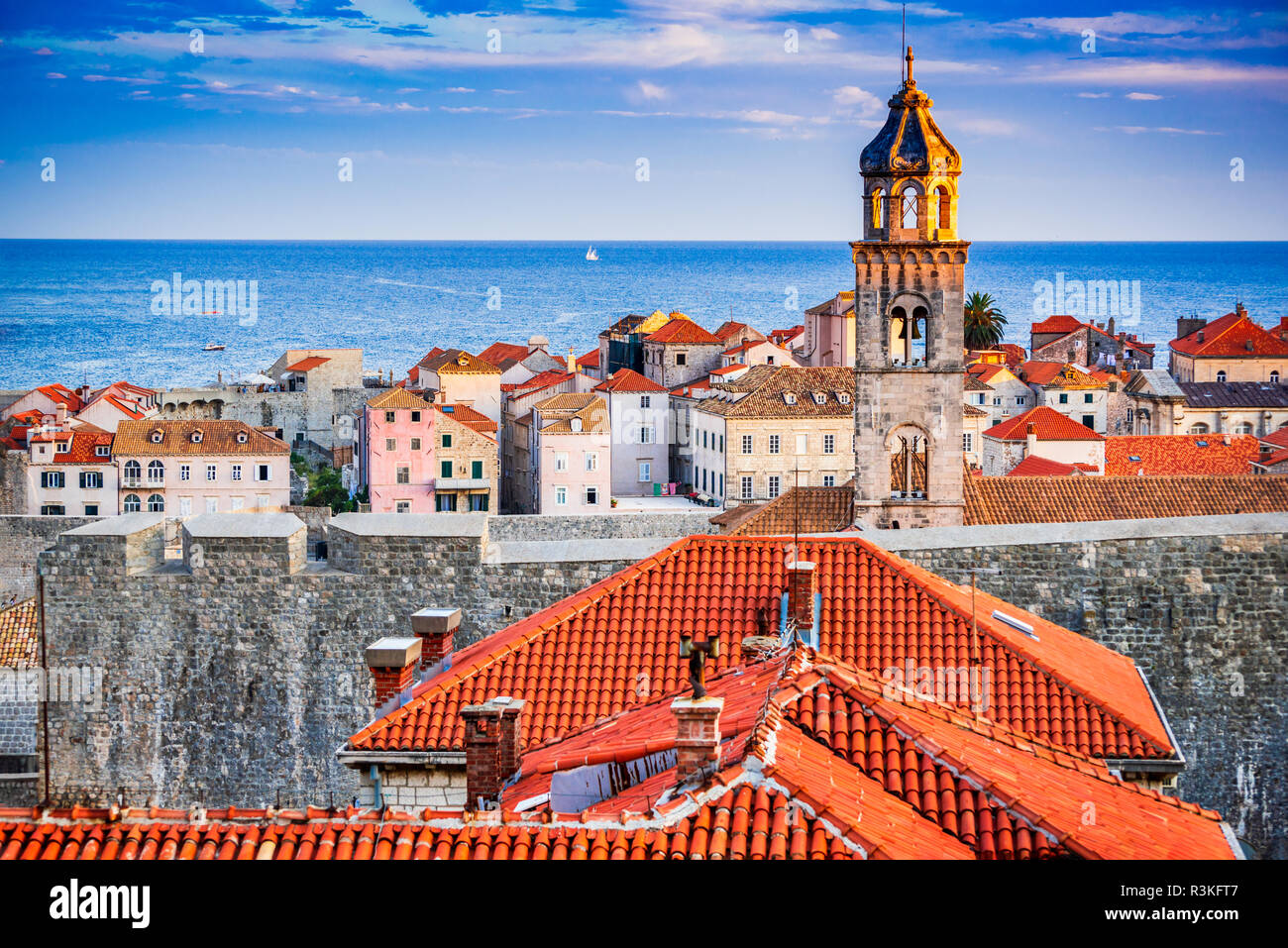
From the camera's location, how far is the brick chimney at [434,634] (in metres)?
A: 13.9

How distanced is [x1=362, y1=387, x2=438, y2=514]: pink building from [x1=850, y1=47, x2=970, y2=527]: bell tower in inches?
1051

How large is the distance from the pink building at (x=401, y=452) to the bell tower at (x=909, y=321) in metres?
26.7

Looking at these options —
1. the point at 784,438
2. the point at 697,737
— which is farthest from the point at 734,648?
the point at 784,438

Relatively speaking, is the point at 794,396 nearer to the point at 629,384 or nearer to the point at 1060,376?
the point at 629,384

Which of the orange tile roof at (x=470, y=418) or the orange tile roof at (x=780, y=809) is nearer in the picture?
the orange tile roof at (x=780, y=809)

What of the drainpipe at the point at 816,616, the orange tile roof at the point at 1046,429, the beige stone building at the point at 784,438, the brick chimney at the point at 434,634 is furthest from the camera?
the beige stone building at the point at 784,438

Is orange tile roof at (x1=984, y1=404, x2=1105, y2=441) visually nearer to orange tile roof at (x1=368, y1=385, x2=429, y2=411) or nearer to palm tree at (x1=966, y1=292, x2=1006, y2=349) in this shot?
orange tile roof at (x1=368, y1=385, x2=429, y2=411)

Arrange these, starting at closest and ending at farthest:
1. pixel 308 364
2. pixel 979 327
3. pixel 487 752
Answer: pixel 487 752 < pixel 308 364 < pixel 979 327

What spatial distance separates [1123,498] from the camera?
30.4m

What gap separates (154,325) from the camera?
147875 mm

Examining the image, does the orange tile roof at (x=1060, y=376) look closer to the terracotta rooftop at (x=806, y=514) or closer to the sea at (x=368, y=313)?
the sea at (x=368, y=313)

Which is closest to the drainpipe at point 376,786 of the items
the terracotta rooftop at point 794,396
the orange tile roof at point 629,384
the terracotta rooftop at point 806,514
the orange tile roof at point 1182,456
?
the terracotta rooftop at point 806,514

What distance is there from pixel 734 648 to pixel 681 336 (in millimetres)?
57546

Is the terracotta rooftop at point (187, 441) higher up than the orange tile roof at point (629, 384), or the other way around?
the orange tile roof at point (629, 384)
